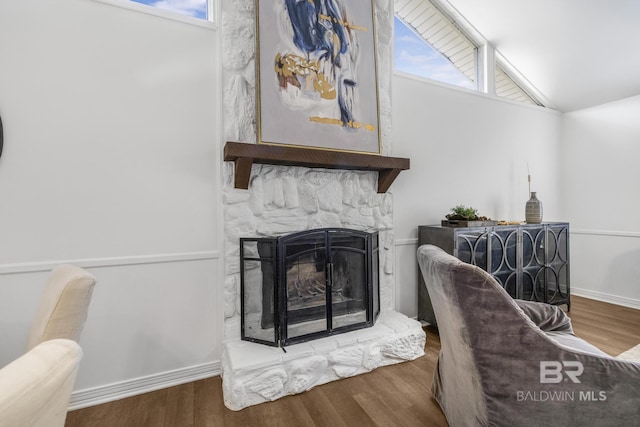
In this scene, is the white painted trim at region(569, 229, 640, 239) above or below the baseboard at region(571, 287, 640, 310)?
above

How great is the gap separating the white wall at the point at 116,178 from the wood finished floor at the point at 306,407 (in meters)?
0.17

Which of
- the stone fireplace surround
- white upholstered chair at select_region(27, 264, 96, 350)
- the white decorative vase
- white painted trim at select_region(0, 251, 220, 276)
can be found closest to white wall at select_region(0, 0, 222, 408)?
white painted trim at select_region(0, 251, 220, 276)

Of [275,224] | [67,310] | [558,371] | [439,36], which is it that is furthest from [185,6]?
[558,371]

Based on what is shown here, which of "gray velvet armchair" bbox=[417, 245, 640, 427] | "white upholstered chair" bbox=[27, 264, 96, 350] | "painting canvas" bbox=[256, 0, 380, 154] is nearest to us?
"white upholstered chair" bbox=[27, 264, 96, 350]

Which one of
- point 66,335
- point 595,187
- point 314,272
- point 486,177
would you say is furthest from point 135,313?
point 595,187

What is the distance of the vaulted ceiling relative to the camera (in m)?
2.81

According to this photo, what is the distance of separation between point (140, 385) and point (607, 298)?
4.91 m

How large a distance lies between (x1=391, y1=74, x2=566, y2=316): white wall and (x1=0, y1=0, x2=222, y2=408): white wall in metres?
1.74

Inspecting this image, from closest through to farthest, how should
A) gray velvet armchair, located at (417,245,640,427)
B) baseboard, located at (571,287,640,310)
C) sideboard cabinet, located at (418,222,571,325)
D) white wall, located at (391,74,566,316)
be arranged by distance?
gray velvet armchair, located at (417,245,640,427)
sideboard cabinet, located at (418,222,571,325)
white wall, located at (391,74,566,316)
baseboard, located at (571,287,640,310)

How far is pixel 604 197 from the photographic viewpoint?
368 cm

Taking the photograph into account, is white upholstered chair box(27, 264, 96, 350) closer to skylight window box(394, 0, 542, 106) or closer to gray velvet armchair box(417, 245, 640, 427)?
gray velvet armchair box(417, 245, 640, 427)

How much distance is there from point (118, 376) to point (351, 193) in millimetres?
2070

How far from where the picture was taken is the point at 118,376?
6.30 feet

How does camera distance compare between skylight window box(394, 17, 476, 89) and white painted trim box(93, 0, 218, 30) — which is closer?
white painted trim box(93, 0, 218, 30)
